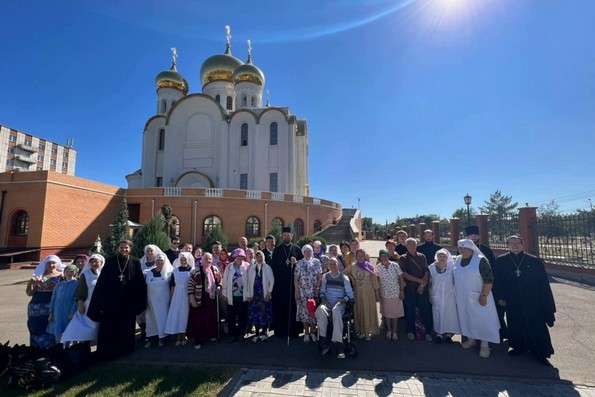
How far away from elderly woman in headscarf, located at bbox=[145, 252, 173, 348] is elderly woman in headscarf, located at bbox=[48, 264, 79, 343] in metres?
0.99

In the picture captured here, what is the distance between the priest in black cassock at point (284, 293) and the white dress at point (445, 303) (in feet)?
7.68

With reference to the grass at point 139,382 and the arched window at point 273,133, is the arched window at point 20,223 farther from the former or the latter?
the arched window at point 273,133

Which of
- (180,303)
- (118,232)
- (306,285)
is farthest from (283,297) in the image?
(118,232)

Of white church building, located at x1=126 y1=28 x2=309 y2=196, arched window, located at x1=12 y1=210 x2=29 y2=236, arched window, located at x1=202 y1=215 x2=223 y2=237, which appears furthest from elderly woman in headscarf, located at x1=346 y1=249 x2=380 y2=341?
white church building, located at x1=126 y1=28 x2=309 y2=196

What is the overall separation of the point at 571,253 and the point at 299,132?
82.1 feet

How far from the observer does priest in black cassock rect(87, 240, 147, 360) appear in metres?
4.28

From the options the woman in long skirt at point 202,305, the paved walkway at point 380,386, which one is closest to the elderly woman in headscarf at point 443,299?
the paved walkway at point 380,386

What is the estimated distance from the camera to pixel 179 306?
4.86 m

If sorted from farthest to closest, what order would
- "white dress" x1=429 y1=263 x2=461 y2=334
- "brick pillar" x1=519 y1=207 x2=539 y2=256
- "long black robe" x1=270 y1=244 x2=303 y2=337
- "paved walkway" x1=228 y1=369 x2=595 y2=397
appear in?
"brick pillar" x1=519 y1=207 x2=539 y2=256, "long black robe" x1=270 y1=244 x2=303 y2=337, "white dress" x1=429 y1=263 x2=461 y2=334, "paved walkway" x1=228 y1=369 x2=595 y2=397

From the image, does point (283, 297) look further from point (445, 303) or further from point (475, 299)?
point (475, 299)

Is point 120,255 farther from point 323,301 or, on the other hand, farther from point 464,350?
point 464,350

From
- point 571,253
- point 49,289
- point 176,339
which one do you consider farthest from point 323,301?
point 571,253

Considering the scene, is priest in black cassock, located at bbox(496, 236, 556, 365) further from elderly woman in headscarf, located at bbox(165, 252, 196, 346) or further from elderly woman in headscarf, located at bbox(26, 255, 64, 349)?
elderly woman in headscarf, located at bbox(26, 255, 64, 349)

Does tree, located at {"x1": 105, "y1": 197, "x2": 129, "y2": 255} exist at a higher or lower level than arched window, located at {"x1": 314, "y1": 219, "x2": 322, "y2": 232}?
lower
